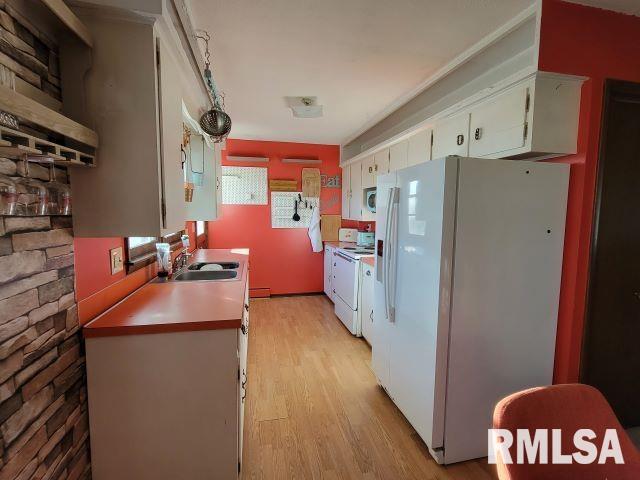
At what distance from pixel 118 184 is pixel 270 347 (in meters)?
2.28

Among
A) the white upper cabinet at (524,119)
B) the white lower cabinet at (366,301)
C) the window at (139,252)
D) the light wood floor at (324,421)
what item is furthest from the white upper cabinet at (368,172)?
the window at (139,252)

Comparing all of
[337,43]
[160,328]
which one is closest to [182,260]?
[160,328]

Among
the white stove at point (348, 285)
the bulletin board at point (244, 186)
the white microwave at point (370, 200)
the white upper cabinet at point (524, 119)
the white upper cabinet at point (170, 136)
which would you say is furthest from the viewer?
the bulletin board at point (244, 186)

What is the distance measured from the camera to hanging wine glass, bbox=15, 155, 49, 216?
0.88m

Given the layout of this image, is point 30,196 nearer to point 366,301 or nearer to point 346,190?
point 366,301

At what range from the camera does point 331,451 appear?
5.74 ft

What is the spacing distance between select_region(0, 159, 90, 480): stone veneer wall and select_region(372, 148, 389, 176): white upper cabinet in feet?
9.23

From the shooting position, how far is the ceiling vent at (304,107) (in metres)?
2.82

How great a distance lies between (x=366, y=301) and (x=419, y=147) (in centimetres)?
154

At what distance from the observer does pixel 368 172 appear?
12.3 ft

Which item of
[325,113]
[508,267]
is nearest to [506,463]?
[508,267]

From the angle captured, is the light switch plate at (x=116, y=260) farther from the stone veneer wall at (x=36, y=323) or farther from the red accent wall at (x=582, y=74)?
the red accent wall at (x=582, y=74)

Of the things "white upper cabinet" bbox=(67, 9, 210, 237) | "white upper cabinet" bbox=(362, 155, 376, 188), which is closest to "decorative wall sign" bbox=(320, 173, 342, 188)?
"white upper cabinet" bbox=(362, 155, 376, 188)

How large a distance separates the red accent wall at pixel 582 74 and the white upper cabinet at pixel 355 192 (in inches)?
98.7
